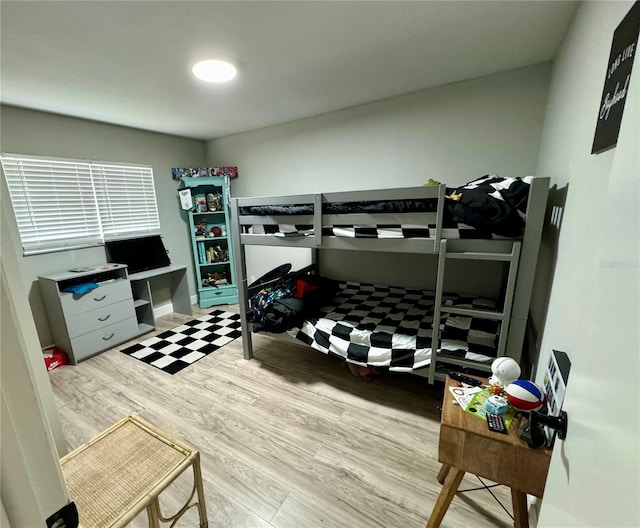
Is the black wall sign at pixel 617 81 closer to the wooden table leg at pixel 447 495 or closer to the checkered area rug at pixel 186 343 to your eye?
the wooden table leg at pixel 447 495

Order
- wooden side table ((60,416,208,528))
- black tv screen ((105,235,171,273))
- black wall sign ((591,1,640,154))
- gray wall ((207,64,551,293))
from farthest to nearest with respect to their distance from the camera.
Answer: black tv screen ((105,235,171,273))
gray wall ((207,64,551,293))
wooden side table ((60,416,208,528))
black wall sign ((591,1,640,154))

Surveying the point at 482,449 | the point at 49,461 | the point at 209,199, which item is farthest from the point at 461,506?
the point at 209,199

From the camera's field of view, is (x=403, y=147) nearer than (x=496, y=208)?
No

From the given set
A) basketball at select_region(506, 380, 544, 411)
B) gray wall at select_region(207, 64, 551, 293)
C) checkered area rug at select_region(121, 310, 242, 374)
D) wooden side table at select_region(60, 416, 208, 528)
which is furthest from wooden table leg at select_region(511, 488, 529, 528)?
checkered area rug at select_region(121, 310, 242, 374)

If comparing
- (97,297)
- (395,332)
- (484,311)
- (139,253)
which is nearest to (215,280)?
(139,253)

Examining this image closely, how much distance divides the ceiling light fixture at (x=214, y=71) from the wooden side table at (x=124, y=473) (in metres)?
2.09

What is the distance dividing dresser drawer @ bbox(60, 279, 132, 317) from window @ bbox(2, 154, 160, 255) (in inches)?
21.4

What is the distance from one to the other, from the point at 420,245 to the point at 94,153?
3.41 meters

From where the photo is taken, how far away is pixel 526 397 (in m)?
0.99

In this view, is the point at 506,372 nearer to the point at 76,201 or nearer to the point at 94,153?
the point at 76,201

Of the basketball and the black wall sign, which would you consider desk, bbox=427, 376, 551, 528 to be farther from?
the black wall sign

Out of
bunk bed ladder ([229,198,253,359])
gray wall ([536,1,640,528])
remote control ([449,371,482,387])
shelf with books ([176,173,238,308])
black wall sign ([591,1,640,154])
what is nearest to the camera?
gray wall ([536,1,640,528])

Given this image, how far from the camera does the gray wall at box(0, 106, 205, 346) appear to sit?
2410 millimetres

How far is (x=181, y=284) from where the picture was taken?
3553 mm
